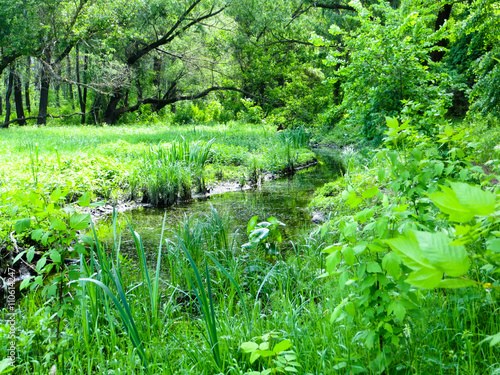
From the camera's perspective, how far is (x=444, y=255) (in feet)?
1.89

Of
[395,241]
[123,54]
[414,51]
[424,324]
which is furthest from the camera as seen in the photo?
[123,54]

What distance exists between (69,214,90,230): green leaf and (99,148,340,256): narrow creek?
2678 millimetres

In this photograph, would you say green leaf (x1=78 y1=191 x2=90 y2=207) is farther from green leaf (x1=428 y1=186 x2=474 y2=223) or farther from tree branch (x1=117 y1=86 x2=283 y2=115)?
tree branch (x1=117 y1=86 x2=283 y2=115)

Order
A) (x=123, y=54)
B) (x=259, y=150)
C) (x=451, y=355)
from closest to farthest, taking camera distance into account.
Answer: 1. (x=451, y=355)
2. (x=259, y=150)
3. (x=123, y=54)

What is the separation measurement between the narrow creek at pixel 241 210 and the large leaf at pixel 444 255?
145 inches

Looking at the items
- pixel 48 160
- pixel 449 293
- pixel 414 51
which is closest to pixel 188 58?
pixel 48 160

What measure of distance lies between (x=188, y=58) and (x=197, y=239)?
775 inches

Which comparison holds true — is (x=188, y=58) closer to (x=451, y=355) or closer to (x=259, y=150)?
(x=259, y=150)

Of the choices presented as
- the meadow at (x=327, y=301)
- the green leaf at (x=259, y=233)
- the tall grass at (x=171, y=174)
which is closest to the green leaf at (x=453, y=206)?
the meadow at (x=327, y=301)

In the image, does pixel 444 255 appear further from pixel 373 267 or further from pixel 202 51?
pixel 202 51

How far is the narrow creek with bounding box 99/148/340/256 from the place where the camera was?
16.0 ft

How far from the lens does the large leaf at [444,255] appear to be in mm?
569

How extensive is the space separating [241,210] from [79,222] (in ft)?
14.6

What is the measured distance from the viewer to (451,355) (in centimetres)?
145
